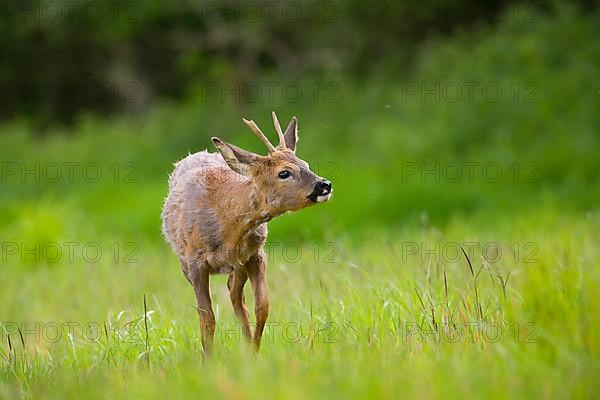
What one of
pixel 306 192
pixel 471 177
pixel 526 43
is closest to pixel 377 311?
pixel 306 192

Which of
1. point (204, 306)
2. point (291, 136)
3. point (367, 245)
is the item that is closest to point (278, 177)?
point (291, 136)

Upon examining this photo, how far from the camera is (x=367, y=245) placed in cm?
975

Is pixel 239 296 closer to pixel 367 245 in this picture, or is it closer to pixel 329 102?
pixel 367 245

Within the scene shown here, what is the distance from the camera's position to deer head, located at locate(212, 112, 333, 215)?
5305 mm

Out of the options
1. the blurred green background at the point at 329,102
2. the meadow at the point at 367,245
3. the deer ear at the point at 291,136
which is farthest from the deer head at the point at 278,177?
the blurred green background at the point at 329,102

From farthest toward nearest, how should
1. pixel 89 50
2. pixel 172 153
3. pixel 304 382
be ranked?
pixel 89 50
pixel 172 153
pixel 304 382

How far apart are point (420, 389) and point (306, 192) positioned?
2.04m

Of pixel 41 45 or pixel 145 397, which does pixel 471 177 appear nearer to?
pixel 145 397

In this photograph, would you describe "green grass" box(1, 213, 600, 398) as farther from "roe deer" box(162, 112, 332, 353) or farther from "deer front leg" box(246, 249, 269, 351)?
"roe deer" box(162, 112, 332, 353)

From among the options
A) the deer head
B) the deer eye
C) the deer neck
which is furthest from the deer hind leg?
the deer eye

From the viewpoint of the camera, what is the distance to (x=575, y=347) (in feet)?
12.5

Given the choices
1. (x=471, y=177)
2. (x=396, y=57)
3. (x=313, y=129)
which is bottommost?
(x=471, y=177)

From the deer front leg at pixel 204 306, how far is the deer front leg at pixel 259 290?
10.9 inches

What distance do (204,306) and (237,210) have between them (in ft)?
2.06
